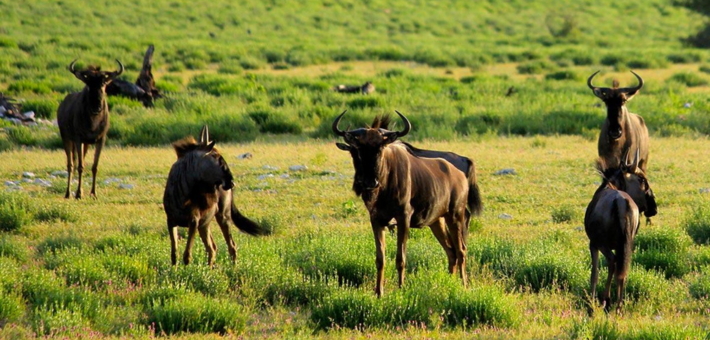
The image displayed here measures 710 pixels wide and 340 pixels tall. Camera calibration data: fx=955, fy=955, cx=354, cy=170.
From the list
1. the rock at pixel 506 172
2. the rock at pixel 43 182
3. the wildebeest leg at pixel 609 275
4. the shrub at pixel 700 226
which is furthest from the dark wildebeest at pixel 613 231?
the rock at pixel 43 182

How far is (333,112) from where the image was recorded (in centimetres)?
2058

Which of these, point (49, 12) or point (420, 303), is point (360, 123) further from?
point (49, 12)

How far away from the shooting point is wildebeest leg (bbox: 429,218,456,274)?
848 cm

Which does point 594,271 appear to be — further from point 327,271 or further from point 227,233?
point 227,233

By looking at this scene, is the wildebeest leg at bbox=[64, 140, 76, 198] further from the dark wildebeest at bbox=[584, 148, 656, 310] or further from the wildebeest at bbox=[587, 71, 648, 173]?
the dark wildebeest at bbox=[584, 148, 656, 310]

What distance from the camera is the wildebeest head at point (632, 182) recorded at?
Answer: 8.03m

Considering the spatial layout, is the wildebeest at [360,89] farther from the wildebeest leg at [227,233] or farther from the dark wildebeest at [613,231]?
the dark wildebeest at [613,231]

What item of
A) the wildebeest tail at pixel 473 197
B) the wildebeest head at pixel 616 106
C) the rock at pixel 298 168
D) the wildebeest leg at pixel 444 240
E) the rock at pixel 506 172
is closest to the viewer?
the wildebeest leg at pixel 444 240

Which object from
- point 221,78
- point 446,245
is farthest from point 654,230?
point 221,78

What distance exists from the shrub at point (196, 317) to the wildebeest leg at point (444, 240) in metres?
2.21

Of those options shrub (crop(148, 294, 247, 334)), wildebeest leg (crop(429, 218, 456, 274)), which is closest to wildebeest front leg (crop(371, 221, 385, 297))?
wildebeest leg (crop(429, 218, 456, 274))

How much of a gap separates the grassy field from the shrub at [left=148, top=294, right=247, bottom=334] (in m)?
0.01

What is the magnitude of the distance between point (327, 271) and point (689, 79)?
23.7 m

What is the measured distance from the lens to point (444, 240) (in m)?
8.59
